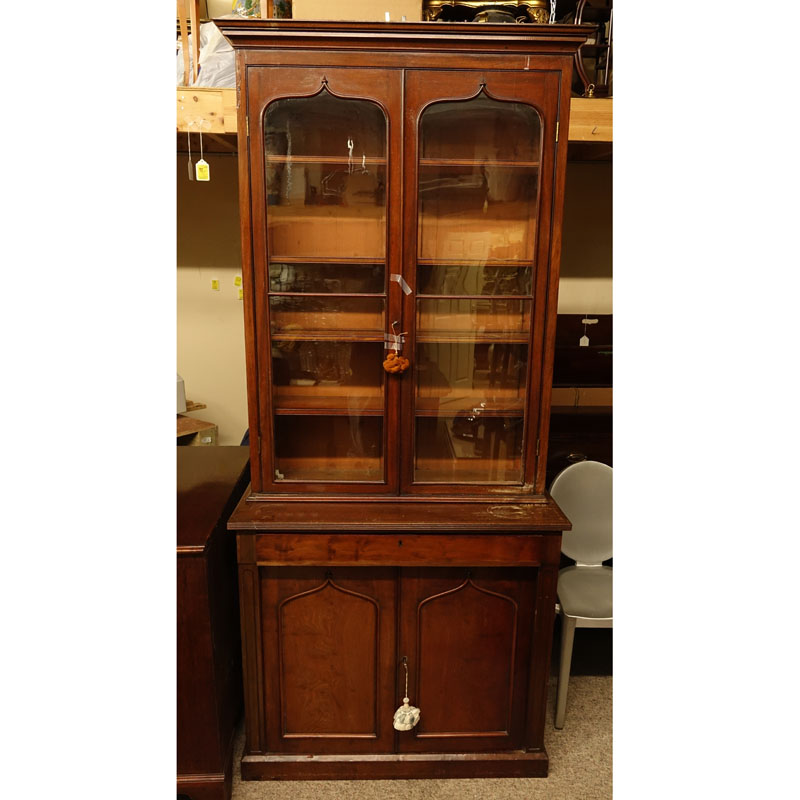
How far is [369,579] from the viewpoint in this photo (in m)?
1.75

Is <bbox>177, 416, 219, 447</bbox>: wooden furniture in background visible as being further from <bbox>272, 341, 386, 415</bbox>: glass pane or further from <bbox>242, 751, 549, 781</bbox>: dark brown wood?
<bbox>242, 751, 549, 781</bbox>: dark brown wood

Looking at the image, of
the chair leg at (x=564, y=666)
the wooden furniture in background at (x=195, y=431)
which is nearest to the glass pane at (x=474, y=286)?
the chair leg at (x=564, y=666)

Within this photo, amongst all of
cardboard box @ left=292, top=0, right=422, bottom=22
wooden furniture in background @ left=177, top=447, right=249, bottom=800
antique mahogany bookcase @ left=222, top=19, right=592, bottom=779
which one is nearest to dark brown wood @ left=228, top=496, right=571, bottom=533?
antique mahogany bookcase @ left=222, top=19, right=592, bottom=779

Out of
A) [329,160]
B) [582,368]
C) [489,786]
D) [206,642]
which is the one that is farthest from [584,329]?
[206,642]

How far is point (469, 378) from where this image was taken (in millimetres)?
1858

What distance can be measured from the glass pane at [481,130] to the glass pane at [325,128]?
0.14 meters

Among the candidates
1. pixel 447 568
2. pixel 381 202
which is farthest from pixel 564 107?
pixel 447 568

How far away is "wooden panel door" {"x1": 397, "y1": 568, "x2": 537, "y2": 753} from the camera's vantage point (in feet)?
5.76

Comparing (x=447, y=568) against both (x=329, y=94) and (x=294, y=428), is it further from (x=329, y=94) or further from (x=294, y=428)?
(x=329, y=94)

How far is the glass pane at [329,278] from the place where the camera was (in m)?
1.72

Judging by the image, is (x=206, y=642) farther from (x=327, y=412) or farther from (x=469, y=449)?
(x=469, y=449)

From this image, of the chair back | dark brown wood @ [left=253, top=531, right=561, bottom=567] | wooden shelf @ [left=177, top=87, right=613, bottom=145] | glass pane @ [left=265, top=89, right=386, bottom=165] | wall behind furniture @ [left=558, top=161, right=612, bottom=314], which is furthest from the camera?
wall behind furniture @ [left=558, top=161, right=612, bottom=314]

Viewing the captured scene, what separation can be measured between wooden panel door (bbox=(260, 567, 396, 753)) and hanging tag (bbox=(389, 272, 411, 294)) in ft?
2.61

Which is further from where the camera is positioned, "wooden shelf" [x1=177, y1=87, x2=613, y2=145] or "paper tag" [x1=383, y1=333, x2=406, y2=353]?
"wooden shelf" [x1=177, y1=87, x2=613, y2=145]
